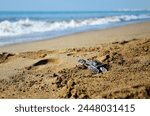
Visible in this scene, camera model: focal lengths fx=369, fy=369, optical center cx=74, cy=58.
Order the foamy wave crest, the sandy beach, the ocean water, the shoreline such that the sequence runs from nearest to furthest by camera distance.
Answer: the sandy beach < the shoreline < the ocean water < the foamy wave crest

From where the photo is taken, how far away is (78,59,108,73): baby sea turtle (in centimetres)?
277

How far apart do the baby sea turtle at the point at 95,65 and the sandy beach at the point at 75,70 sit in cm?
4

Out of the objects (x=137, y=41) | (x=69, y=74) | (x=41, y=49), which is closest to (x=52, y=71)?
(x=69, y=74)

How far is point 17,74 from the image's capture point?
2.86 m

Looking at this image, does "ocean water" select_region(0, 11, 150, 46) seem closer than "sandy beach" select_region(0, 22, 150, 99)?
No

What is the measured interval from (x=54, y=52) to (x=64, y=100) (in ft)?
3.44

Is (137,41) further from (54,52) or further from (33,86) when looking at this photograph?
(33,86)

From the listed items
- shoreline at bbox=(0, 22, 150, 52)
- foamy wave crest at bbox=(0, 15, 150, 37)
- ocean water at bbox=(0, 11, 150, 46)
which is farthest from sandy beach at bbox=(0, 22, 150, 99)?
foamy wave crest at bbox=(0, 15, 150, 37)

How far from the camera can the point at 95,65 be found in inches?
111

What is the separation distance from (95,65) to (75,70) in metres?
0.16

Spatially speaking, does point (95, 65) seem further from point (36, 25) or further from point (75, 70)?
point (36, 25)

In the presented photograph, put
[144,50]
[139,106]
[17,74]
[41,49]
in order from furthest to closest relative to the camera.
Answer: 1. [41,49]
2. [144,50]
3. [17,74]
4. [139,106]

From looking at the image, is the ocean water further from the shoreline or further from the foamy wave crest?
the shoreline

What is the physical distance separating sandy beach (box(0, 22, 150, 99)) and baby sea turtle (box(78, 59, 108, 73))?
0.04m
